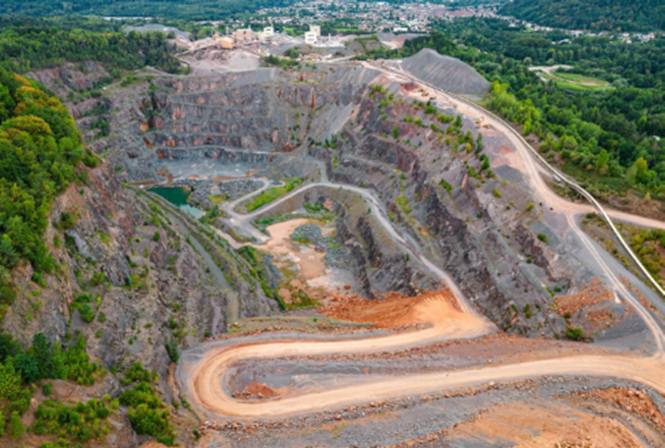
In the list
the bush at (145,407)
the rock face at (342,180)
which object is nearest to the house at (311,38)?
the rock face at (342,180)

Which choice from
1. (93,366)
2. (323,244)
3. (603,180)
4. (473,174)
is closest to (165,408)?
(93,366)

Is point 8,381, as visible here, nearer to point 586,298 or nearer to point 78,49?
point 586,298

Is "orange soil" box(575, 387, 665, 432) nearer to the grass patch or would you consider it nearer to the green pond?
the green pond

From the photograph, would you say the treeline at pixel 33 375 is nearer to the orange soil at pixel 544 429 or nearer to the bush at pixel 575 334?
the orange soil at pixel 544 429

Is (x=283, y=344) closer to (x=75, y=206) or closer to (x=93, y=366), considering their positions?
(x=93, y=366)

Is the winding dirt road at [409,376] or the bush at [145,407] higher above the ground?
the bush at [145,407]

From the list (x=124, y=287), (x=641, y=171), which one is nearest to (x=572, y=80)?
(x=641, y=171)
